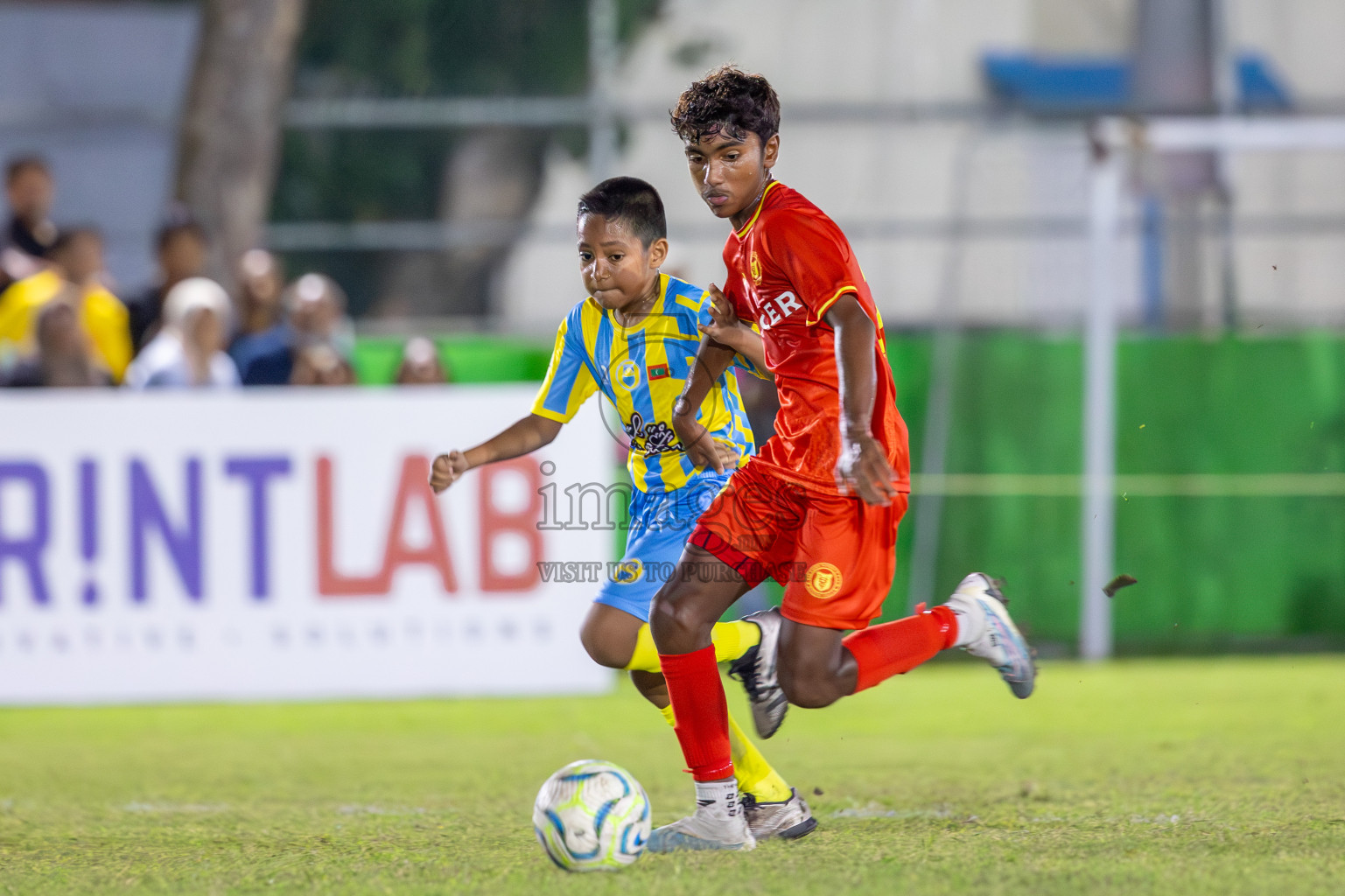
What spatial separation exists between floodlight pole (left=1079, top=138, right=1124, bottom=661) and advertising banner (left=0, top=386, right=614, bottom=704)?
2858mm

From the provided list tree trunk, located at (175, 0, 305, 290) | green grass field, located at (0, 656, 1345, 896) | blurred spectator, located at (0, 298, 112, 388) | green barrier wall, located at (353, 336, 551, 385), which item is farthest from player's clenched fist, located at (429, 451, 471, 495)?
tree trunk, located at (175, 0, 305, 290)

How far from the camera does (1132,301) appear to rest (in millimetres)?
10047

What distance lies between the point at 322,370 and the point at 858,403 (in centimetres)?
486

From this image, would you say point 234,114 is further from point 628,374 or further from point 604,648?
point 604,648

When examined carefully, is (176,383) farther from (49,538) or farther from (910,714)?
(910,714)

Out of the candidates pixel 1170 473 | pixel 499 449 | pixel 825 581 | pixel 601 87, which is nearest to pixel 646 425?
pixel 499 449

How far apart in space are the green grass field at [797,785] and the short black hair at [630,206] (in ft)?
5.38

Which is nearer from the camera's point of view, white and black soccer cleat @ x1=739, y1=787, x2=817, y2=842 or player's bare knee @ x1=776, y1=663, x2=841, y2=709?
player's bare knee @ x1=776, y1=663, x2=841, y2=709

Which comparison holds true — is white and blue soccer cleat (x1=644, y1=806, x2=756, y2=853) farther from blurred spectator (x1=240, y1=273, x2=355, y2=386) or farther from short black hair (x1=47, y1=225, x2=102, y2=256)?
short black hair (x1=47, y1=225, x2=102, y2=256)

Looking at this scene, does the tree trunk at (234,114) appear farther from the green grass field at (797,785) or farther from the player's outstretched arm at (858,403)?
the player's outstretched arm at (858,403)

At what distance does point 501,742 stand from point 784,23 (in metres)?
8.75

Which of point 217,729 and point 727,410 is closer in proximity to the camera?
point 727,410

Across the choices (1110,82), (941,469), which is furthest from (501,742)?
(1110,82)

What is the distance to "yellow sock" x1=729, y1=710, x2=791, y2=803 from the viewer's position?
15.1ft
